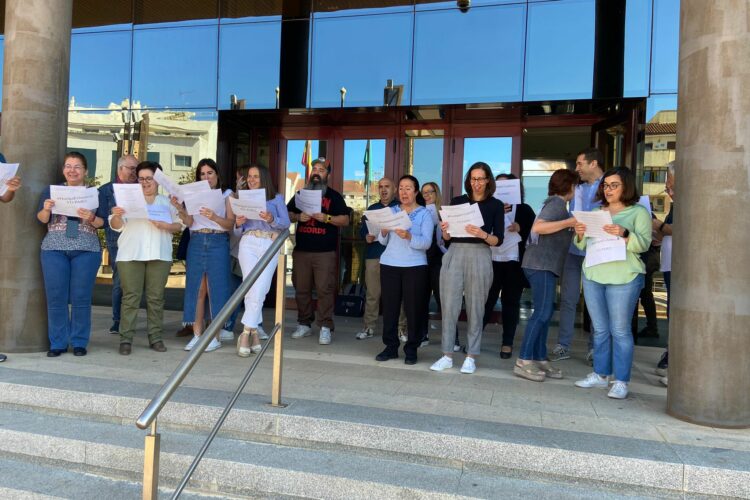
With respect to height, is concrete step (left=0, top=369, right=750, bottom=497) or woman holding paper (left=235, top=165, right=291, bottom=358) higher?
woman holding paper (left=235, top=165, right=291, bottom=358)

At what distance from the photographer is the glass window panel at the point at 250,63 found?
735cm

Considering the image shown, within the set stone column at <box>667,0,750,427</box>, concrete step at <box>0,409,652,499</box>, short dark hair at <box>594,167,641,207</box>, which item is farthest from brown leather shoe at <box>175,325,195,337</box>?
stone column at <box>667,0,750,427</box>

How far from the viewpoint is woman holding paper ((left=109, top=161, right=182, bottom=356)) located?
475 centimetres

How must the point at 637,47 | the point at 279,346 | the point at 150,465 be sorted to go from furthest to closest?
the point at 637,47
the point at 279,346
the point at 150,465

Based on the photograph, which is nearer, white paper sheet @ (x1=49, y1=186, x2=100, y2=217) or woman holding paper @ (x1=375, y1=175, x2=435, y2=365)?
white paper sheet @ (x1=49, y1=186, x2=100, y2=217)

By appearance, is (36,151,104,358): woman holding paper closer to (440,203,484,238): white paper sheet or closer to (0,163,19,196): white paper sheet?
(0,163,19,196): white paper sheet

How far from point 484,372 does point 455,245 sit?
1.08 metres

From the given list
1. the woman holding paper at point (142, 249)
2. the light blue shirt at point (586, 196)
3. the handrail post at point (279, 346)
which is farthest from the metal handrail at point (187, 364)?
the light blue shirt at point (586, 196)

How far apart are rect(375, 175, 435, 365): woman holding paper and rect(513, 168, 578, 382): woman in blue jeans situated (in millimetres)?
876

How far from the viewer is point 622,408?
357cm

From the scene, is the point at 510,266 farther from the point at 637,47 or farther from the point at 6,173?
the point at 6,173

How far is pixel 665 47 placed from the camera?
5914mm

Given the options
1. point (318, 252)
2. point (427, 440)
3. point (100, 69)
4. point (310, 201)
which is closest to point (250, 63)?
point (100, 69)

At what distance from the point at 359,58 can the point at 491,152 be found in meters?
2.13
